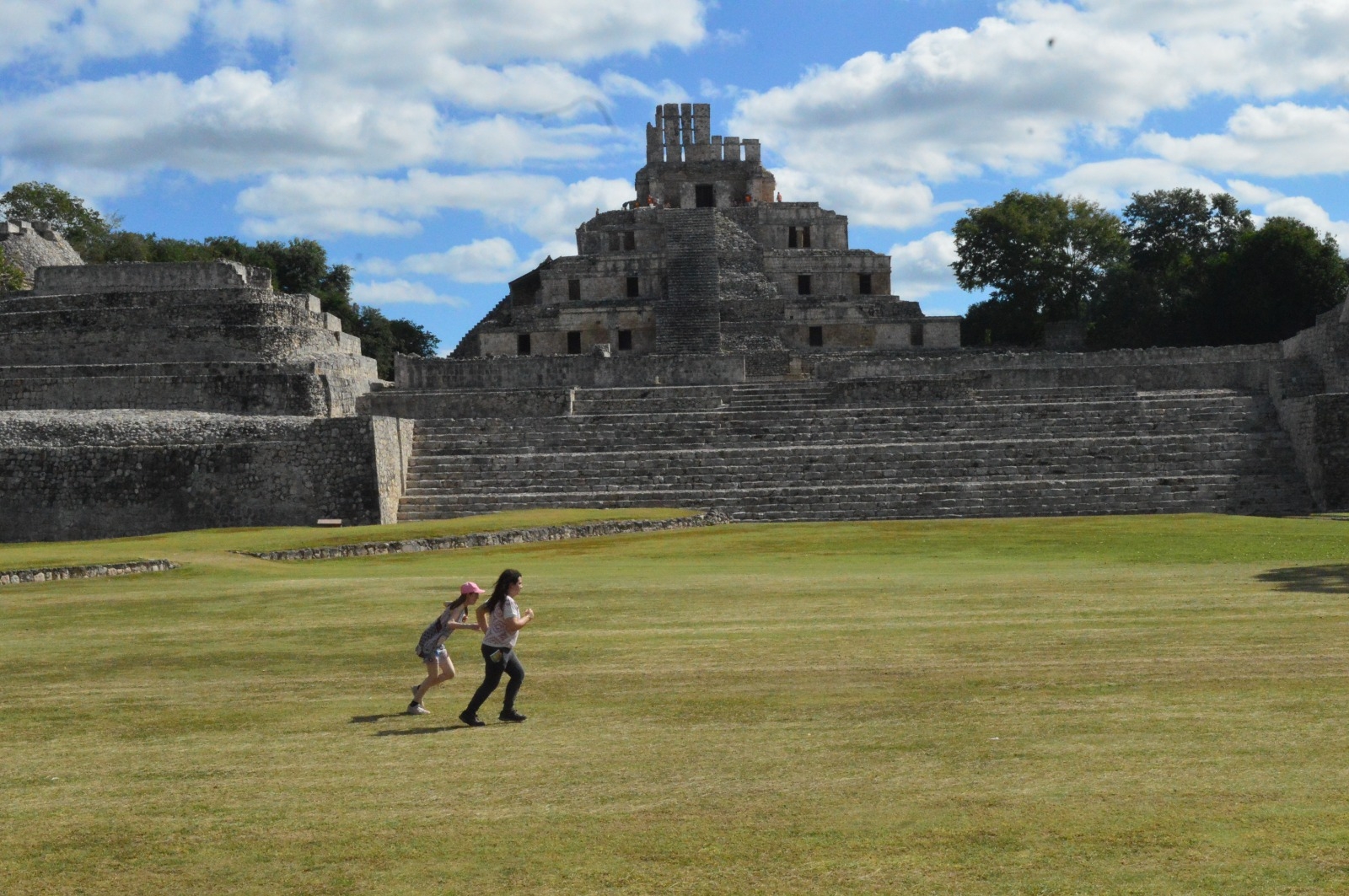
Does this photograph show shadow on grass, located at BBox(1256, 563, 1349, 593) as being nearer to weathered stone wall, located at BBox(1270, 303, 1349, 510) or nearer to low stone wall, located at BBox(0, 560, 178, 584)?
weathered stone wall, located at BBox(1270, 303, 1349, 510)

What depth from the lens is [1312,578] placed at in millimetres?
14188

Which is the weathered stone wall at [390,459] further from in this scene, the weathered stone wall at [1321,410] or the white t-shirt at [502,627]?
the white t-shirt at [502,627]

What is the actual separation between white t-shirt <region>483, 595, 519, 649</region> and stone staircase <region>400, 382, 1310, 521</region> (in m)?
17.0

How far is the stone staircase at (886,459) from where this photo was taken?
2583cm

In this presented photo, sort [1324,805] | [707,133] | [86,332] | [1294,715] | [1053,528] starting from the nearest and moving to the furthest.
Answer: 1. [1324,805]
2. [1294,715]
3. [1053,528]
4. [86,332]
5. [707,133]

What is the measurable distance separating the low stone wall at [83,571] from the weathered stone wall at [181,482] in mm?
7590

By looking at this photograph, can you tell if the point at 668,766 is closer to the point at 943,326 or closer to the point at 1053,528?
the point at 1053,528

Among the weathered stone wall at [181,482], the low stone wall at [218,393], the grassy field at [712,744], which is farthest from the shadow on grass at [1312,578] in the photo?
the low stone wall at [218,393]

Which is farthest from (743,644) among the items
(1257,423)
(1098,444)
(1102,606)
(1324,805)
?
(1257,423)

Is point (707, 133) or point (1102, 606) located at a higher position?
point (707, 133)

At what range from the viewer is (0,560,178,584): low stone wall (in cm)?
1786

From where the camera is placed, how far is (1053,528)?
21703mm

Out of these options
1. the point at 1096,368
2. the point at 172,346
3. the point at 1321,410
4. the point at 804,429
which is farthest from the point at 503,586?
the point at 1096,368

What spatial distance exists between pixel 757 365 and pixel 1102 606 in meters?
26.4
